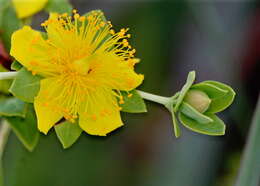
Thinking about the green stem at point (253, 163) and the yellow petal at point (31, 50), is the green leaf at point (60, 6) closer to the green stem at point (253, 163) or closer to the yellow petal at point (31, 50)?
the yellow petal at point (31, 50)

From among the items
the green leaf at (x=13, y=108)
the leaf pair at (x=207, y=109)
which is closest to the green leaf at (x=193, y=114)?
the leaf pair at (x=207, y=109)

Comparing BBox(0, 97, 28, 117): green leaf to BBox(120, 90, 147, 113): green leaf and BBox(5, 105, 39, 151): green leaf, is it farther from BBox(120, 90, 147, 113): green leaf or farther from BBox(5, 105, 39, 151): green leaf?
BBox(120, 90, 147, 113): green leaf

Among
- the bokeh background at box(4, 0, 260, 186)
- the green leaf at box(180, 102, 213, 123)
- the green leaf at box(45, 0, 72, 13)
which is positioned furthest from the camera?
the bokeh background at box(4, 0, 260, 186)

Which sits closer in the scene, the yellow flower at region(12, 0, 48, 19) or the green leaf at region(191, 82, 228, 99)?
the green leaf at region(191, 82, 228, 99)

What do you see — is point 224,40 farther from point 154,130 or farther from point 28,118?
point 28,118

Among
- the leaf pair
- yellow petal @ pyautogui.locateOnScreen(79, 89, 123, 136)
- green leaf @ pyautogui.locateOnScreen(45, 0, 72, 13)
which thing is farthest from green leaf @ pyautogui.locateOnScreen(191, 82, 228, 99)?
green leaf @ pyautogui.locateOnScreen(45, 0, 72, 13)

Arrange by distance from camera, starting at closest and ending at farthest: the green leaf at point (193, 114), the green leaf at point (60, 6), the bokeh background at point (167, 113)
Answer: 1. the green leaf at point (193, 114)
2. the green leaf at point (60, 6)
3. the bokeh background at point (167, 113)

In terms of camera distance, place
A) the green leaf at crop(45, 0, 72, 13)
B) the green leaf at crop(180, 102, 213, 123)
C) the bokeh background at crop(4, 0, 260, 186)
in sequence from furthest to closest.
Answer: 1. the bokeh background at crop(4, 0, 260, 186)
2. the green leaf at crop(45, 0, 72, 13)
3. the green leaf at crop(180, 102, 213, 123)

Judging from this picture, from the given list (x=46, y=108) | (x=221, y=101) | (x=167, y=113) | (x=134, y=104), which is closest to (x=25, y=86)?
(x=46, y=108)
